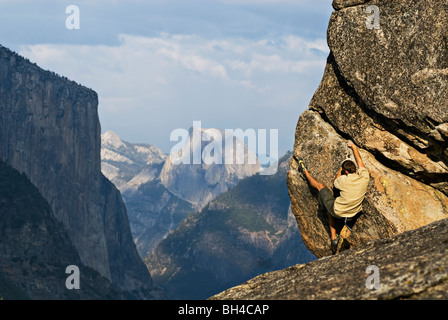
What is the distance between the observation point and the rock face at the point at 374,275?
16.6 meters

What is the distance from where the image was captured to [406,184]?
26828mm

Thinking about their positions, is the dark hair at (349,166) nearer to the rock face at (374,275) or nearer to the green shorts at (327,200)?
the green shorts at (327,200)

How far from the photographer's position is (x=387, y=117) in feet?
86.6

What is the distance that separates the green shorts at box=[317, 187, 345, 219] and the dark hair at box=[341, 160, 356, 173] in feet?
4.93

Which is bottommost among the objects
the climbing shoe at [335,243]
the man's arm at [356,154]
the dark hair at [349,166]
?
the climbing shoe at [335,243]

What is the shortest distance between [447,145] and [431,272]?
9979 millimetres

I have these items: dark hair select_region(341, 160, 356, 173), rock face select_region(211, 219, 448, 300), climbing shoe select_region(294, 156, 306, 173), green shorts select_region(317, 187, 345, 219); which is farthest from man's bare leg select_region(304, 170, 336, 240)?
rock face select_region(211, 219, 448, 300)

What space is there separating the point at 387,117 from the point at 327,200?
4.13m

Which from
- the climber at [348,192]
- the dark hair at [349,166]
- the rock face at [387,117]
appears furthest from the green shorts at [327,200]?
the dark hair at [349,166]

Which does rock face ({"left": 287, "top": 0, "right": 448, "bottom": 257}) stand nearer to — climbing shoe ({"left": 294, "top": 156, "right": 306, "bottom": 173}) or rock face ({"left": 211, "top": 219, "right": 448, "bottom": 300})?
climbing shoe ({"left": 294, "top": 156, "right": 306, "bottom": 173})

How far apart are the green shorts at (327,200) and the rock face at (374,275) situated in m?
4.66

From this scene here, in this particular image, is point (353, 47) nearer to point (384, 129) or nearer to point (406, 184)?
point (384, 129)

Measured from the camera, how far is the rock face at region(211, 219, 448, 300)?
54.5 feet
